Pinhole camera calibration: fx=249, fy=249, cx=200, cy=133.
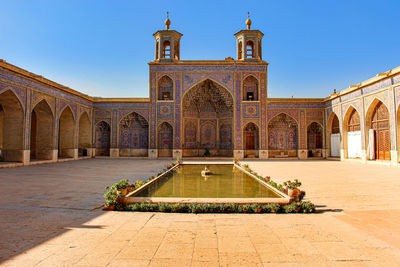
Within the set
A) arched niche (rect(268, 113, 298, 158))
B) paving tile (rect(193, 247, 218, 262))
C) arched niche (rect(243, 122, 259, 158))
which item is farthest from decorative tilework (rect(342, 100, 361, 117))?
paving tile (rect(193, 247, 218, 262))

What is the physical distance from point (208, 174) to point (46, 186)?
4737mm

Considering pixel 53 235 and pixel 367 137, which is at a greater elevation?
pixel 367 137

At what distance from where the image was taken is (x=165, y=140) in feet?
56.4

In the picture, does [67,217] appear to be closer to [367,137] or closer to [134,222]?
[134,222]

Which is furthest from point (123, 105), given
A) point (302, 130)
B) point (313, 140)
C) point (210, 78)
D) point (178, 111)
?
point (313, 140)

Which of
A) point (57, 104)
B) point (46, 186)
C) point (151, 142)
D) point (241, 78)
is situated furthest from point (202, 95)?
point (46, 186)

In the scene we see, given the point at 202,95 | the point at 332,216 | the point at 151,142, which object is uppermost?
the point at 202,95

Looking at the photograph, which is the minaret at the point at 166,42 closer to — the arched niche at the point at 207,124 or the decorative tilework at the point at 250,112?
the arched niche at the point at 207,124

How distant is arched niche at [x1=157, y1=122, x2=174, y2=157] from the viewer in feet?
56.0

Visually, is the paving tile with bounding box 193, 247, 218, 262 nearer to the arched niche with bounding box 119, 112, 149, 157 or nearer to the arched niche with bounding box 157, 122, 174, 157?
the arched niche with bounding box 157, 122, 174, 157

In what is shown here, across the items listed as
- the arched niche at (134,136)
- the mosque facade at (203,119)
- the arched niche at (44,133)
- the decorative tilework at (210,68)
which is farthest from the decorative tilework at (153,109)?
the arched niche at (44,133)

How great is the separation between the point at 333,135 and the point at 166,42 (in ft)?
42.8

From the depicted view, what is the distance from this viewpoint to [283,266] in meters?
2.08

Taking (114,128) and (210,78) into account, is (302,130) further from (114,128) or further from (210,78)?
(114,128)
